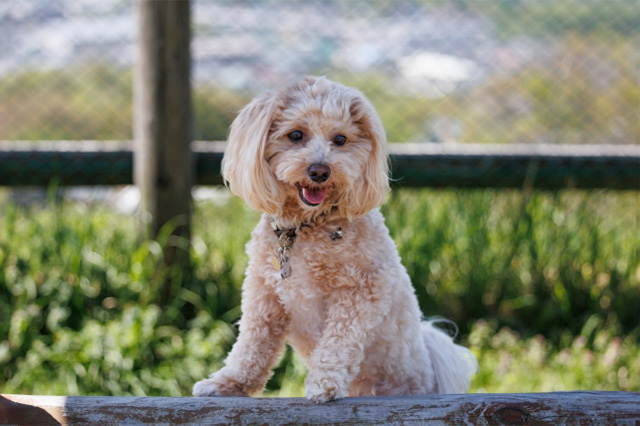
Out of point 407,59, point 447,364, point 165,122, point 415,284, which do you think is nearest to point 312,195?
point 447,364

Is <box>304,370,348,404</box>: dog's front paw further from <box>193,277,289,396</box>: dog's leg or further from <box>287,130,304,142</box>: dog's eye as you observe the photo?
<box>287,130,304,142</box>: dog's eye

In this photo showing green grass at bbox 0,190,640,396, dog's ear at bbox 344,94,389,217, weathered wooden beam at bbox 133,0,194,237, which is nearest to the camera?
dog's ear at bbox 344,94,389,217

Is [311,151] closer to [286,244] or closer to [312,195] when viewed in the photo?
[312,195]

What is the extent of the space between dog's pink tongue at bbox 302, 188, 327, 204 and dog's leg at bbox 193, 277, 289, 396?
0.36 meters

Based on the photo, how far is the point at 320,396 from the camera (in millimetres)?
1989

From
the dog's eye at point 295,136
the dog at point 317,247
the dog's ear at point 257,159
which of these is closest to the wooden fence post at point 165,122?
the dog at point 317,247

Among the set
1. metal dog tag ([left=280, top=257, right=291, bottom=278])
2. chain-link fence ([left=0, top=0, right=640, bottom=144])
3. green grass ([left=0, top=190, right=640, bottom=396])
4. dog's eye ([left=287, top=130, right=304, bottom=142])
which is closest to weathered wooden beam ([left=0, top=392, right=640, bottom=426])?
metal dog tag ([left=280, top=257, right=291, bottom=278])

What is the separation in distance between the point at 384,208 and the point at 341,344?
224 centimetres

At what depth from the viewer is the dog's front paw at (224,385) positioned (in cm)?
211

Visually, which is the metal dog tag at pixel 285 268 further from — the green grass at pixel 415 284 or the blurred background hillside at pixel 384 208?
the green grass at pixel 415 284

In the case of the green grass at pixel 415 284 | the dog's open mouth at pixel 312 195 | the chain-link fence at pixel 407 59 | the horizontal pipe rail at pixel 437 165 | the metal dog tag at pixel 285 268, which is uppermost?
the chain-link fence at pixel 407 59

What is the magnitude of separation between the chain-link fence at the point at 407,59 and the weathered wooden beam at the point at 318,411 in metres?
3.40

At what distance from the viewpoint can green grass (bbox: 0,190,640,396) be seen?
3574mm

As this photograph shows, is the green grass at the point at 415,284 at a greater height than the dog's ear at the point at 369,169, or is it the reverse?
the dog's ear at the point at 369,169
